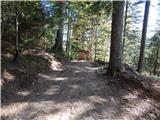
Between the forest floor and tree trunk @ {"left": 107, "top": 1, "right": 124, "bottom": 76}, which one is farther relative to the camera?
tree trunk @ {"left": 107, "top": 1, "right": 124, "bottom": 76}

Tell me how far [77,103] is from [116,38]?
379cm

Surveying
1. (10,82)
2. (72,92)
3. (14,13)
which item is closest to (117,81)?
(72,92)

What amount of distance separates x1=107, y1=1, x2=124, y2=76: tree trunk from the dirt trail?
837 millimetres

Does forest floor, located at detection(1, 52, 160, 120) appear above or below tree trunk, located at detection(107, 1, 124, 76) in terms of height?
below

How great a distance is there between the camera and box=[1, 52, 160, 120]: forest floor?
19.8 ft

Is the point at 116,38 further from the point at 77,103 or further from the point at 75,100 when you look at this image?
the point at 77,103

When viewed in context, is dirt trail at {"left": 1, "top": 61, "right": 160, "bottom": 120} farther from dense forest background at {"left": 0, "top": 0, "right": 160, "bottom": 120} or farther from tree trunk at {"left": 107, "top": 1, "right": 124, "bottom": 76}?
tree trunk at {"left": 107, "top": 1, "right": 124, "bottom": 76}

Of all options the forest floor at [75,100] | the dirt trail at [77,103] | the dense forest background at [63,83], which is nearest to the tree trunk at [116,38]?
the dense forest background at [63,83]

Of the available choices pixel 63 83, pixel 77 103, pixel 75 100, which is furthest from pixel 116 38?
pixel 77 103

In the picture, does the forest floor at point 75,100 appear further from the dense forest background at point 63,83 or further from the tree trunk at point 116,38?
the tree trunk at point 116,38

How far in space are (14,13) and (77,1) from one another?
12.5 ft

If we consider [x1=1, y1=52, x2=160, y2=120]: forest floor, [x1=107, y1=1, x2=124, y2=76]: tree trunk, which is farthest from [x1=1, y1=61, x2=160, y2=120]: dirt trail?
[x1=107, y1=1, x2=124, y2=76]: tree trunk

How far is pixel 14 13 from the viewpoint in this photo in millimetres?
9586

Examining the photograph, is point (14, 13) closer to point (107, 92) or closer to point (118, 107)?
point (107, 92)
